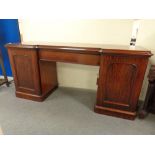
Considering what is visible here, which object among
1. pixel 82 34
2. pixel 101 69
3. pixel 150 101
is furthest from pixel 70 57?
pixel 150 101

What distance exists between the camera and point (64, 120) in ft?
5.22

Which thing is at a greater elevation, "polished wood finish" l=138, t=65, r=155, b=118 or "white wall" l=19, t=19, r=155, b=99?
"white wall" l=19, t=19, r=155, b=99

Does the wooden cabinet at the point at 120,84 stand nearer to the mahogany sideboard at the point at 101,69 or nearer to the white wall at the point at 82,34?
the mahogany sideboard at the point at 101,69

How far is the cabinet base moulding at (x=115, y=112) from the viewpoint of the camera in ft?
5.20

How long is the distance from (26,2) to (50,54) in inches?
36.8

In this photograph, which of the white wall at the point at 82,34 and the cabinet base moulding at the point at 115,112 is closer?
the cabinet base moulding at the point at 115,112

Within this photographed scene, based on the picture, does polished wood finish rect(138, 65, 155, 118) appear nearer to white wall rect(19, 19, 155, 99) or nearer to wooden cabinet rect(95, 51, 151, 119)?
wooden cabinet rect(95, 51, 151, 119)

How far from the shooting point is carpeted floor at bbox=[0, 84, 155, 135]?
144 centimetres

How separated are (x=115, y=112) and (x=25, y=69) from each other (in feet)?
4.19

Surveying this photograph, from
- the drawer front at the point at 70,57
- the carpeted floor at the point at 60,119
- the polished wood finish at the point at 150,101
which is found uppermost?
the drawer front at the point at 70,57

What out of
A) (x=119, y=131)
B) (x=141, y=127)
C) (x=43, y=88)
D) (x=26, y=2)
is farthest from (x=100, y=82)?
(x=26, y=2)

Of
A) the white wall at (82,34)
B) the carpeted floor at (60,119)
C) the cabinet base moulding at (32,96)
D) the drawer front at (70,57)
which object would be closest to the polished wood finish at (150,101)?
the carpeted floor at (60,119)

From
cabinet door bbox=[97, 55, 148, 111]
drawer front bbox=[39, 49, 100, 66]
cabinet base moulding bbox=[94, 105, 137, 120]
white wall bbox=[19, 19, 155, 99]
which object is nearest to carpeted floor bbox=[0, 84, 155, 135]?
cabinet base moulding bbox=[94, 105, 137, 120]

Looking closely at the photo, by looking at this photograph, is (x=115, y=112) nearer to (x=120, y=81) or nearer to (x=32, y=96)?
(x=120, y=81)
